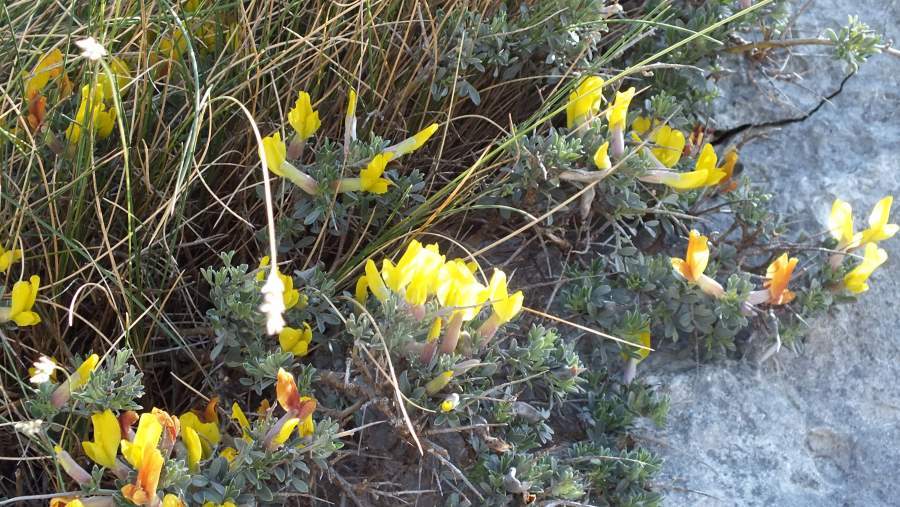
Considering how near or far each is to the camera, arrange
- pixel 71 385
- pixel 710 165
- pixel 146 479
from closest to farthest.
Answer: pixel 146 479, pixel 71 385, pixel 710 165

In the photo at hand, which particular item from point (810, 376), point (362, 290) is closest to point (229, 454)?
point (362, 290)

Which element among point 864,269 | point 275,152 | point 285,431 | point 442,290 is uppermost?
point 275,152

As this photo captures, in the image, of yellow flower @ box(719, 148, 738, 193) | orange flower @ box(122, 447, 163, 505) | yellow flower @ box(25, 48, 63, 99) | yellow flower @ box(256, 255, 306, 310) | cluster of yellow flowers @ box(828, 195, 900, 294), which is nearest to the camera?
orange flower @ box(122, 447, 163, 505)

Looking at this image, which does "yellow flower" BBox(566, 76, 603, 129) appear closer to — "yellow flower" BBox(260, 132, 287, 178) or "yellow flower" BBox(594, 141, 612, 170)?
"yellow flower" BBox(594, 141, 612, 170)

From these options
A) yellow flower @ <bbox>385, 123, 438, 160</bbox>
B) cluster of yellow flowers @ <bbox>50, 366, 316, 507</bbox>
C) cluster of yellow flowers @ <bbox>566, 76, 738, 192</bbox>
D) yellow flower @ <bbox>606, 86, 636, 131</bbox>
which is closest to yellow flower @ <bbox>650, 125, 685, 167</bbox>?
cluster of yellow flowers @ <bbox>566, 76, 738, 192</bbox>

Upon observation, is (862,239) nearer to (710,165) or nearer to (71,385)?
(710,165)

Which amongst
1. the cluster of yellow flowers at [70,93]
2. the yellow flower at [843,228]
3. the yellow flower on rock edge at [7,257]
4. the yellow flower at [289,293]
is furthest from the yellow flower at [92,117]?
the yellow flower at [843,228]
